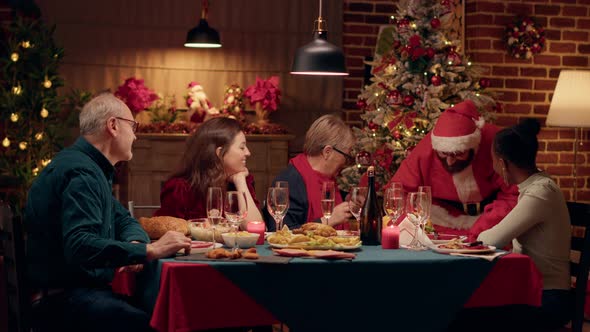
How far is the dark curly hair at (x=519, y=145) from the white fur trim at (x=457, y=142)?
73 cm

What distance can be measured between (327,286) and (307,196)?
4.44 ft


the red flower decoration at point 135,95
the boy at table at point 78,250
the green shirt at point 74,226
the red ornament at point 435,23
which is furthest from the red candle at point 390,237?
the red flower decoration at point 135,95

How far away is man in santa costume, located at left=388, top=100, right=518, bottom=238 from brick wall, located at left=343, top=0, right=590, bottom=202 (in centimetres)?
236

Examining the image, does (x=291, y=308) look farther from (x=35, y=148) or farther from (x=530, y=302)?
(x=35, y=148)

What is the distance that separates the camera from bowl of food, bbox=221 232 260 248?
3275mm

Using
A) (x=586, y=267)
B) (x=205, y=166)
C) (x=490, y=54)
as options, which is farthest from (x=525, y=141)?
(x=490, y=54)

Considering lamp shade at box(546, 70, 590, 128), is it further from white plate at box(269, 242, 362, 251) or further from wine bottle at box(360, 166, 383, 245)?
white plate at box(269, 242, 362, 251)

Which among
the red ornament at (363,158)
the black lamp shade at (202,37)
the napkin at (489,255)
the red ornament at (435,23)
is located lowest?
the napkin at (489,255)

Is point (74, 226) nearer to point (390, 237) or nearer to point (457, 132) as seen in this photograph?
point (390, 237)

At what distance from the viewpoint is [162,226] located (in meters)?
3.53

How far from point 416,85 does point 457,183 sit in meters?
1.79

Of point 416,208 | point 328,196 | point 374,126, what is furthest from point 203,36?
point 416,208

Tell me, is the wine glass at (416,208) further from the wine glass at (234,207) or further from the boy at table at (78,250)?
the boy at table at (78,250)

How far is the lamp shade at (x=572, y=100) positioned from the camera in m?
6.29
